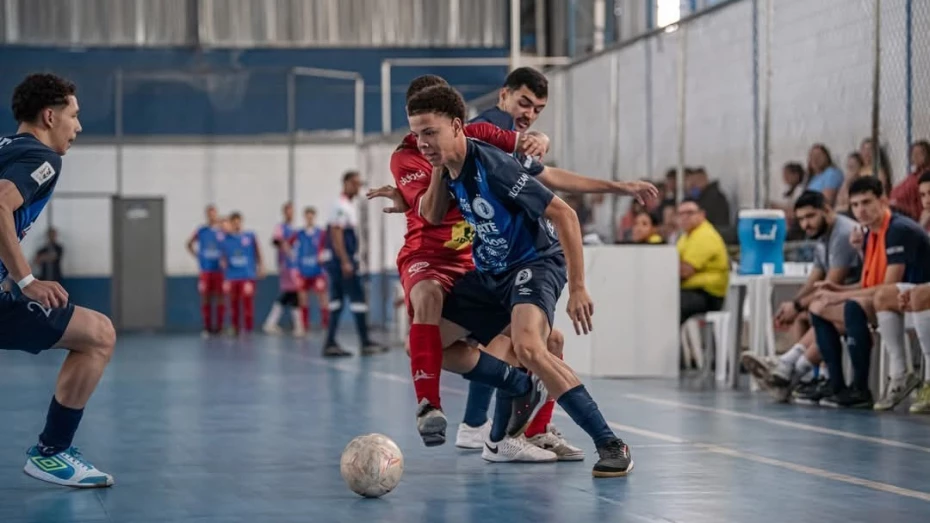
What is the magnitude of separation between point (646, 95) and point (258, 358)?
18.4ft

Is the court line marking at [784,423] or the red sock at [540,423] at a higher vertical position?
the red sock at [540,423]

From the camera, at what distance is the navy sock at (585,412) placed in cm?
680

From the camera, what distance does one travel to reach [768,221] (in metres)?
13.0

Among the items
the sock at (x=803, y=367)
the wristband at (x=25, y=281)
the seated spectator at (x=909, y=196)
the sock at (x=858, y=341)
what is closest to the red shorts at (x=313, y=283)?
the seated spectator at (x=909, y=196)

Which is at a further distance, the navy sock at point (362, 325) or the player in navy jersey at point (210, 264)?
the player in navy jersey at point (210, 264)

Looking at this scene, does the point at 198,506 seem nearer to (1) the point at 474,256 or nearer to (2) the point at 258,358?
(1) the point at 474,256

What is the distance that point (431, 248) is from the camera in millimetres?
7672

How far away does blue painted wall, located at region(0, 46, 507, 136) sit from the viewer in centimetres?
2822

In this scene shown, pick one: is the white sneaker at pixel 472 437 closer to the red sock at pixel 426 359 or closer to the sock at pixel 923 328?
the red sock at pixel 426 359

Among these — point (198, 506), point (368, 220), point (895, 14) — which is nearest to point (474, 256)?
point (198, 506)

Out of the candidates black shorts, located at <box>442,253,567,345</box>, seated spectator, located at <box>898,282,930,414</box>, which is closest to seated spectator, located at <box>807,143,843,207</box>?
seated spectator, located at <box>898,282,930,414</box>

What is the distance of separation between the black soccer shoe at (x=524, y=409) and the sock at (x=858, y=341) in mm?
3779

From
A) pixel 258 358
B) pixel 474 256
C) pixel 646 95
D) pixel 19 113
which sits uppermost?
pixel 646 95

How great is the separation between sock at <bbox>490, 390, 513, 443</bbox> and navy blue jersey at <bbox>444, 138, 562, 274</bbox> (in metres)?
0.78
